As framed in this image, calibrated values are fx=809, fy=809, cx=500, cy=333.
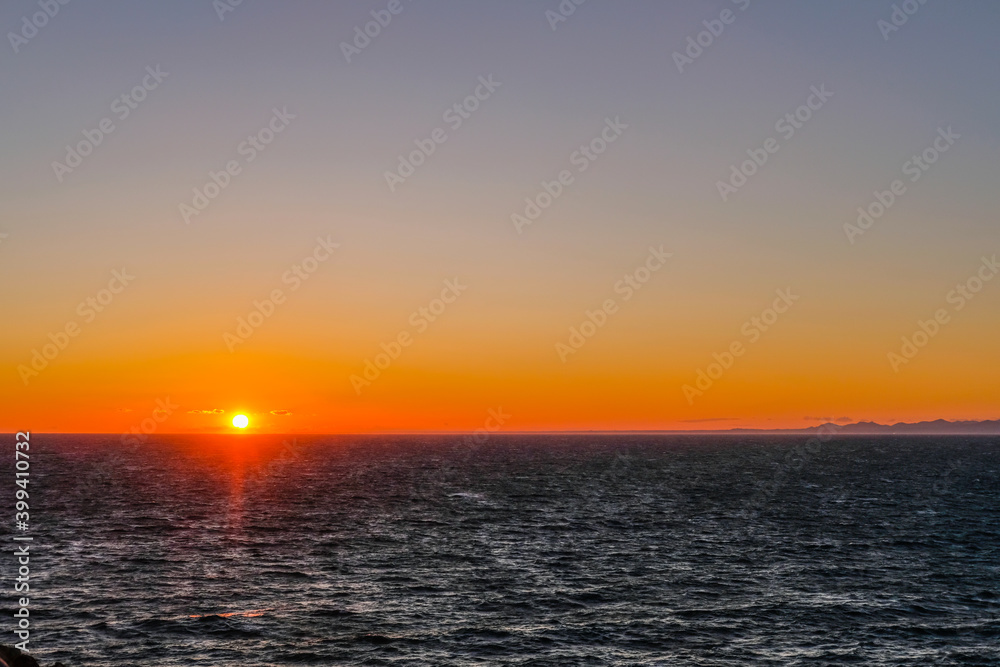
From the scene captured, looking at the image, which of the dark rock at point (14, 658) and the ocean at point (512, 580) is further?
the ocean at point (512, 580)

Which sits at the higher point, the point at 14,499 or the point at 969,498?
the point at 14,499

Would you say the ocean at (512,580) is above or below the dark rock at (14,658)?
below

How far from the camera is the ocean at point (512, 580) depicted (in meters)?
44.2

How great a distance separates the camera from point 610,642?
4534cm

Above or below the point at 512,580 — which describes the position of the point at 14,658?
above

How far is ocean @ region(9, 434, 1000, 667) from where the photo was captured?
145 feet

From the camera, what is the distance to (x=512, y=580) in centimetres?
5916

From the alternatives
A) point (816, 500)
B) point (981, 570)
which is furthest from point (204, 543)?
point (816, 500)

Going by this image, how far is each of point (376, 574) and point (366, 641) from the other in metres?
16.2

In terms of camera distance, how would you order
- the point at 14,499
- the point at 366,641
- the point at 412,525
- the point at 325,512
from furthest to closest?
the point at 14,499, the point at 325,512, the point at 412,525, the point at 366,641

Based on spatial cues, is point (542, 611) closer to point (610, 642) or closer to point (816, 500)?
point (610, 642)

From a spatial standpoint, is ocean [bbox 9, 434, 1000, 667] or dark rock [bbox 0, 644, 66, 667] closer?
dark rock [bbox 0, 644, 66, 667]

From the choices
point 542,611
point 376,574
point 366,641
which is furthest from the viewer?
point 376,574

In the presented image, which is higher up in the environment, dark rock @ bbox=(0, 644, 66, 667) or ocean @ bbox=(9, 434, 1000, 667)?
dark rock @ bbox=(0, 644, 66, 667)
